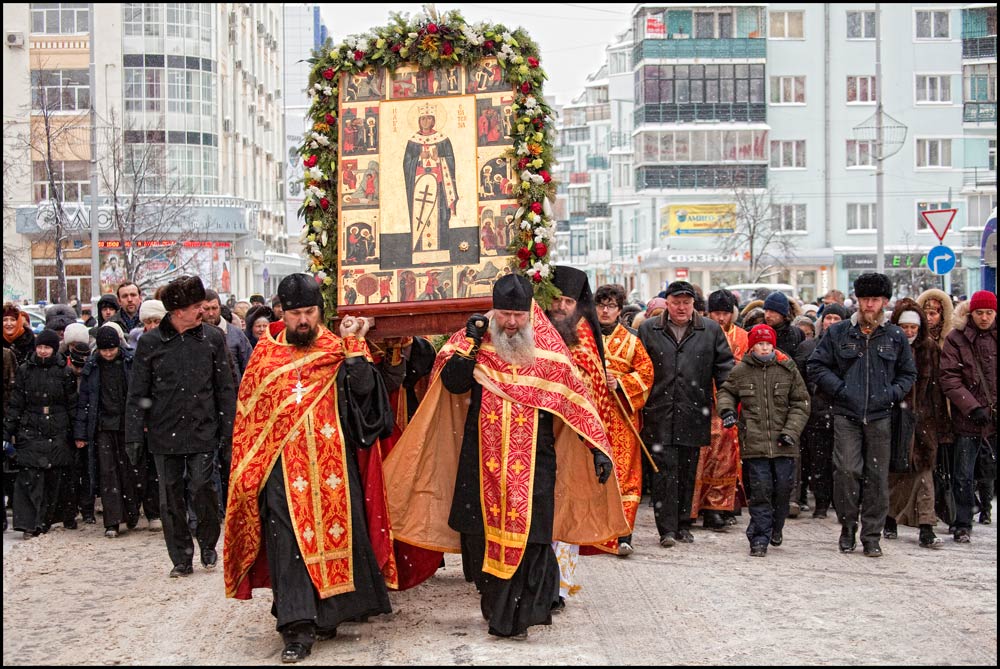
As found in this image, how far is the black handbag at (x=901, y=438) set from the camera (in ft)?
33.8

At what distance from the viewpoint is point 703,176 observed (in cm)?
5844

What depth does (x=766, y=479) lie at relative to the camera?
10.5 m

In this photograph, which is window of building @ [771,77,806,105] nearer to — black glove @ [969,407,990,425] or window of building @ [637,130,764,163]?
window of building @ [637,130,764,163]

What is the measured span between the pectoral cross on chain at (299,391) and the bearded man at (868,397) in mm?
4659

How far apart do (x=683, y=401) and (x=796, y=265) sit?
48844 millimetres

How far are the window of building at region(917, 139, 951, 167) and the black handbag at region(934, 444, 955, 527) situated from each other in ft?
164

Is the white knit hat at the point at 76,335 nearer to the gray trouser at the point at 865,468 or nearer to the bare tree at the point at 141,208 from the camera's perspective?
the gray trouser at the point at 865,468

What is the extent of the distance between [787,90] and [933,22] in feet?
22.2

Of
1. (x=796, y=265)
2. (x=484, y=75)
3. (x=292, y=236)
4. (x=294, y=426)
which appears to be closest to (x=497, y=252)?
(x=484, y=75)

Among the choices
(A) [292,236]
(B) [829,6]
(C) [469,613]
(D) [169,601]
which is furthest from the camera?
(A) [292,236]

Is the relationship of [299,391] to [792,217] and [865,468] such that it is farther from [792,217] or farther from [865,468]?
[792,217]

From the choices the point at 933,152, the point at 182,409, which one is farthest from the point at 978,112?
the point at 182,409

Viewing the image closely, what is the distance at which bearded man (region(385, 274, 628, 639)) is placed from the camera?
24.1 ft

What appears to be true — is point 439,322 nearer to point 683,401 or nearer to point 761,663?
point 761,663
